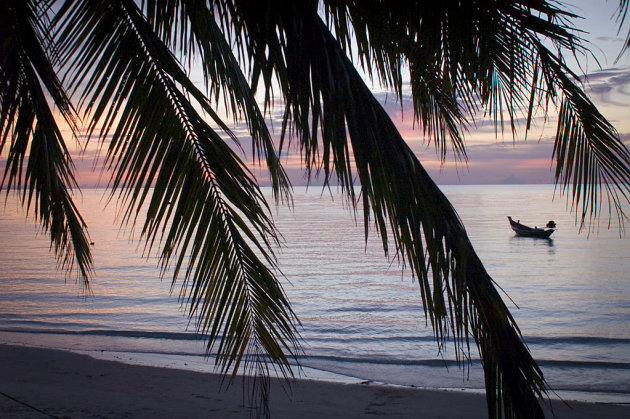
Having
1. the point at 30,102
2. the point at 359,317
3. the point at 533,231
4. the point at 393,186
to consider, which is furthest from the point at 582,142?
the point at 533,231

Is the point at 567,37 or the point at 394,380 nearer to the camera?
the point at 567,37

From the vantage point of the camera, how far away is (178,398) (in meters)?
6.89

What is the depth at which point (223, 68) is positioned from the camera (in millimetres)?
3029

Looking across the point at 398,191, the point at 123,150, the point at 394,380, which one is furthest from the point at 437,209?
the point at 394,380

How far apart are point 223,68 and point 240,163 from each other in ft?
4.03

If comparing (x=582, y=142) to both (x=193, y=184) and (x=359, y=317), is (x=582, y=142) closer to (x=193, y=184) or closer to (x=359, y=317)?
(x=193, y=184)

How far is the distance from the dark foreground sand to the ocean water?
88 cm

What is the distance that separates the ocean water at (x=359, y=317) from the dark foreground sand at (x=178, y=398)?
885mm

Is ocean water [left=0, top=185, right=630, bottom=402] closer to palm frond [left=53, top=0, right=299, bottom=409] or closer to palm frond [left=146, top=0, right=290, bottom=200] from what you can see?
palm frond [left=53, top=0, right=299, bottom=409]

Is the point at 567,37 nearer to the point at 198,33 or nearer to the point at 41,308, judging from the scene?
the point at 198,33

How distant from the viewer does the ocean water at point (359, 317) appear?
9406 millimetres

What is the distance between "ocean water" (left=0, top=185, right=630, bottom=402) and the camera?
30.9 ft

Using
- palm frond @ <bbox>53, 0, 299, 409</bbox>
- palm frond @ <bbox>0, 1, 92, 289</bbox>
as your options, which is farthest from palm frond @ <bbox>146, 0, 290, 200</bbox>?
palm frond @ <bbox>0, 1, 92, 289</bbox>

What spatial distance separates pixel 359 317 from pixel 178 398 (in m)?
7.35
